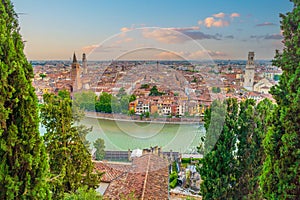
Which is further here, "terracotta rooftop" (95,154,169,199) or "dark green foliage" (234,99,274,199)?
"terracotta rooftop" (95,154,169,199)

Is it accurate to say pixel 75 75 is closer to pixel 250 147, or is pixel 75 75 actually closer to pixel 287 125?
pixel 250 147

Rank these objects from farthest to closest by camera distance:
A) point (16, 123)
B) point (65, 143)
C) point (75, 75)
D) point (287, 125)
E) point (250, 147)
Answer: point (75, 75) < point (65, 143) < point (250, 147) < point (287, 125) < point (16, 123)

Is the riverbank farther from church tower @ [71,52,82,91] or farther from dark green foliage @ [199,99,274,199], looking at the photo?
church tower @ [71,52,82,91]

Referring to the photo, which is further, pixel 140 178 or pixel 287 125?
pixel 140 178

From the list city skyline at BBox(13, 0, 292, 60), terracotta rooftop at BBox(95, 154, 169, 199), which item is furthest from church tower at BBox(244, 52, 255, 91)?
terracotta rooftop at BBox(95, 154, 169, 199)

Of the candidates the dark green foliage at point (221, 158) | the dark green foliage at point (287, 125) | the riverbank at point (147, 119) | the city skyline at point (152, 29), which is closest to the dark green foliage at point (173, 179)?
the dark green foliage at point (221, 158)

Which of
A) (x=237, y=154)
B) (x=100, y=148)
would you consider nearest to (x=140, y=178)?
(x=100, y=148)

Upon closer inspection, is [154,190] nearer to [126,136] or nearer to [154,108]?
[126,136]
